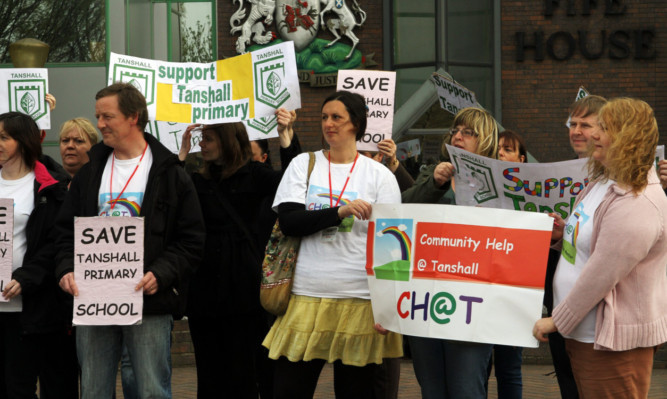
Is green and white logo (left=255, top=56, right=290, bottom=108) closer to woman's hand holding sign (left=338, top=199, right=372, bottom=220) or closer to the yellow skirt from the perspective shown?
woman's hand holding sign (left=338, top=199, right=372, bottom=220)

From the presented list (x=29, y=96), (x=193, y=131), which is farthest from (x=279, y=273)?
(x=29, y=96)

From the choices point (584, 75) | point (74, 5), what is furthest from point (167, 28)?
point (584, 75)

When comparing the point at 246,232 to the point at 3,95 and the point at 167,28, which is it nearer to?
the point at 3,95

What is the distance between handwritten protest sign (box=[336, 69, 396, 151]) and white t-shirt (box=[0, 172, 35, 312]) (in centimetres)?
219

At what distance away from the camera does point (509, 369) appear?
5766mm

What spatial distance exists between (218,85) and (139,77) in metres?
0.57

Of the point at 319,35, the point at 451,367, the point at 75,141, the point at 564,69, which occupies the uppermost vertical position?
the point at 319,35

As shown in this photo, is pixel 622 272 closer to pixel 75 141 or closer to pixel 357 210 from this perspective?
pixel 357 210

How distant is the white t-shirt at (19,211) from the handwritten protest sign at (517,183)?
2540 millimetres

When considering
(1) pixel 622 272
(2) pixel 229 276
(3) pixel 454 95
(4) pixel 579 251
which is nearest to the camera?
(1) pixel 622 272

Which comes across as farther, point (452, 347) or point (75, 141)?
point (75, 141)

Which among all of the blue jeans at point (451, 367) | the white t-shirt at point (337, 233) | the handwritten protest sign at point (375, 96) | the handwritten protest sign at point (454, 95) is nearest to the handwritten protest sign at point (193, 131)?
the handwritten protest sign at point (375, 96)

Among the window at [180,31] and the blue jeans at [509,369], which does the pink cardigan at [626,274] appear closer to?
the blue jeans at [509,369]

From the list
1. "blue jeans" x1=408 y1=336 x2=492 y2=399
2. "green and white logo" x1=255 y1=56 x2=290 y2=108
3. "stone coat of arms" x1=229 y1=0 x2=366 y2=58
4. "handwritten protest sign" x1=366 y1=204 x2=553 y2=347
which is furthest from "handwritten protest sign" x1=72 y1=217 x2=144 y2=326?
"stone coat of arms" x1=229 y1=0 x2=366 y2=58
